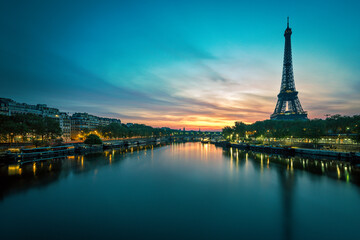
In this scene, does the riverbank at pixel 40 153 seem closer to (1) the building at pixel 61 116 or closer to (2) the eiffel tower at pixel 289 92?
(1) the building at pixel 61 116

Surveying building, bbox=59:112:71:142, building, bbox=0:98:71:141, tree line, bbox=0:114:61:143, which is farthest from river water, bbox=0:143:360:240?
building, bbox=59:112:71:142

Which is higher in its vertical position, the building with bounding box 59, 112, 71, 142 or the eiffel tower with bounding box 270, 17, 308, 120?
the eiffel tower with bounding box 270, 17, 308, 120

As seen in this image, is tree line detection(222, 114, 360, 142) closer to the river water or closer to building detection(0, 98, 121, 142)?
the river water

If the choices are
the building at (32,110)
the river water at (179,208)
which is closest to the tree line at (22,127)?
the building at (32,110)

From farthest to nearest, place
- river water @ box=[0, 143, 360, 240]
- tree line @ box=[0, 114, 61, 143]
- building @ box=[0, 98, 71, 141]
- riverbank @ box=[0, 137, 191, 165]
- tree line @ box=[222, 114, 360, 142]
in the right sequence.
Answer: building @ box=[0, 98, 71, 141]
tree line @ box=[222, 114, 360, 142]
tree line @ box=[0, 114, 61, 143]
riverbank @ box=[0, 137, 191, 165]
river water @ box=[0, 143, 360, 240]

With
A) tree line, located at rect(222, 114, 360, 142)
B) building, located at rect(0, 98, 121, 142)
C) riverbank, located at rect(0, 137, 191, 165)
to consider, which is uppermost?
building, located at rect(0, 98, 121, 142)

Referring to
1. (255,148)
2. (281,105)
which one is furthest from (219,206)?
(281,105)

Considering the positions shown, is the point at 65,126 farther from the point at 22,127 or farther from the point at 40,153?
the point at 40,153
